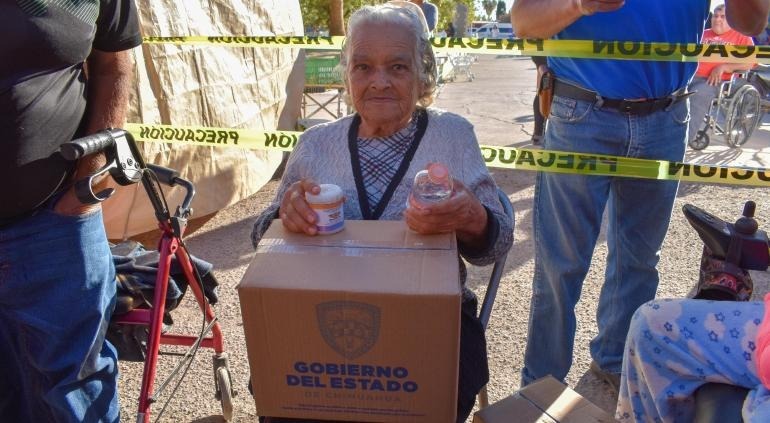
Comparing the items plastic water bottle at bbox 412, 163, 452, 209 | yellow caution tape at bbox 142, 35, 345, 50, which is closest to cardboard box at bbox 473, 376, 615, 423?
plastic water bottle at bbox 412, 163, 452, 209

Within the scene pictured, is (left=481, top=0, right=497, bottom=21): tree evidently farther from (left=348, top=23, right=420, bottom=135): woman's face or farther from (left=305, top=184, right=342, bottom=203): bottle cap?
(left=305, top=184, right=342, bottom=203): bottle cap

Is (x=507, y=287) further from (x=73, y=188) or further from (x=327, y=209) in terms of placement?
(x=73, y=188)

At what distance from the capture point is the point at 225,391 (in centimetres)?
263

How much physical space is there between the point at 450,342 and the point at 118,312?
1481mm

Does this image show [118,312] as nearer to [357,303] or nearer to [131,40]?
[131,40]

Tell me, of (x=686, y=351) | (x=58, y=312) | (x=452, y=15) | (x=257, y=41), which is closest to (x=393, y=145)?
(x=686, y=351)

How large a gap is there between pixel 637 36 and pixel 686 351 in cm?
126

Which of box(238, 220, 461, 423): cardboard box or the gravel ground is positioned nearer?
box(238, 220, 461, 423): cardboard box

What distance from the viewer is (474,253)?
187 centimetres

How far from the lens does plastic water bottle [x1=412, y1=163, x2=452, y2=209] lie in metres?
1.58

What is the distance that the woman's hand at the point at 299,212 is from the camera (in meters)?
1.56

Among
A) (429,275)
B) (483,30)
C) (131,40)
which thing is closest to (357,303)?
(429,275)

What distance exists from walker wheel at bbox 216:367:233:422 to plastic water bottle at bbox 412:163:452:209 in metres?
1.43

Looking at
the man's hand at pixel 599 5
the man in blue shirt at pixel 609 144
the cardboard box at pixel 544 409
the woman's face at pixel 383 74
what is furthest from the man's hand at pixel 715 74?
the cardboard box at pixel 544 409
